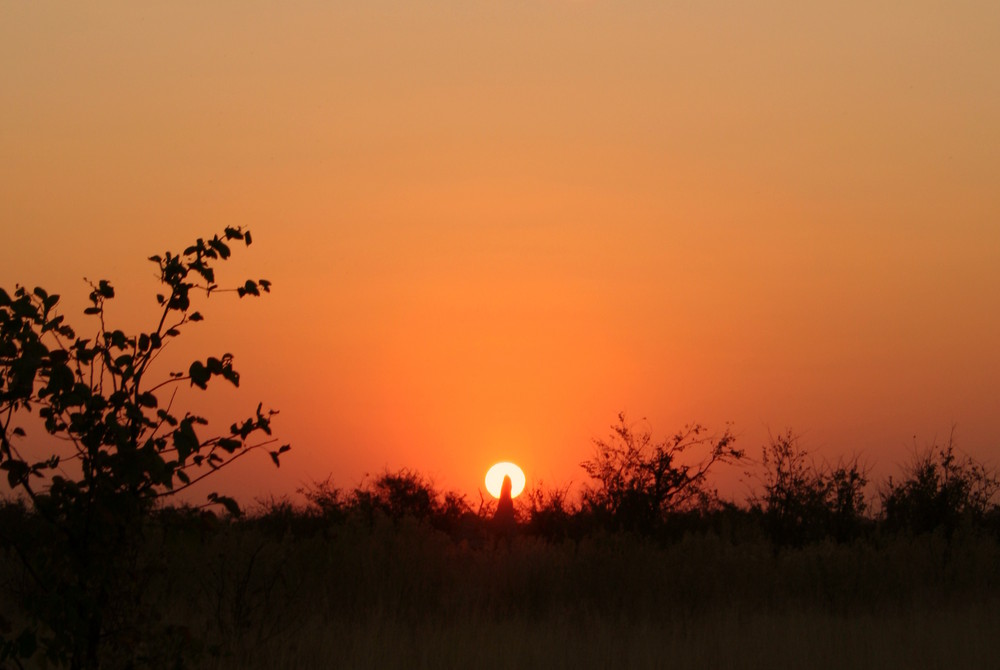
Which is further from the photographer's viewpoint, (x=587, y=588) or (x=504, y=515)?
(x=504, y=515)

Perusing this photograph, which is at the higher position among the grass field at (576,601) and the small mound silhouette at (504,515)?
the small mound silhouette at (504,515)

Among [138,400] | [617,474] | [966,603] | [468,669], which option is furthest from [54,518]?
[617,474]

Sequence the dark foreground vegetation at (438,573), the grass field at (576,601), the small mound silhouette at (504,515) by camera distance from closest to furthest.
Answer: the dark foreground vegetation at (438,573) < the grass field at (576,601) < the small mound silhouette at (504,515)

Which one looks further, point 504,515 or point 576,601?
point 504,515

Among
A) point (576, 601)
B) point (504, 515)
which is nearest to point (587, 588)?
point (576, 601)

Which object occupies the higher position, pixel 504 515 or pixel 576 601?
pixel 504 515

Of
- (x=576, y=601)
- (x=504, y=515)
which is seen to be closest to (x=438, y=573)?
(x=576, y=601)

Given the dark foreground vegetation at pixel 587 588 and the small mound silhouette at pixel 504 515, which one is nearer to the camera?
the dark foreground vegetation at pixel 587 588

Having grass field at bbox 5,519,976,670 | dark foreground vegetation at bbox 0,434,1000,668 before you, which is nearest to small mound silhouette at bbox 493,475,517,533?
dark foreground vegetation at bbox 0,434,1000,668

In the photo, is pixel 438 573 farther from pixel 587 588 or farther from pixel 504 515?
pixel 504 515

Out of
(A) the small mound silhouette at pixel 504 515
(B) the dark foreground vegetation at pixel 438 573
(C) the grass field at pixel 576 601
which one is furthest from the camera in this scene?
(A) the small mound silhouette at pixel 504 515

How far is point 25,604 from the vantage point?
5.12 meters

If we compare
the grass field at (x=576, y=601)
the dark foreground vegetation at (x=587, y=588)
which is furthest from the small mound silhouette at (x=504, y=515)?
the grass field at (x=576, y=601)

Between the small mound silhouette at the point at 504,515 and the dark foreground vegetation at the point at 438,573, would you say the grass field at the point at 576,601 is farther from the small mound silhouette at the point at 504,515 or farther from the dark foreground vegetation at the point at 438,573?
the small mound silhouette at the point at 504,515
